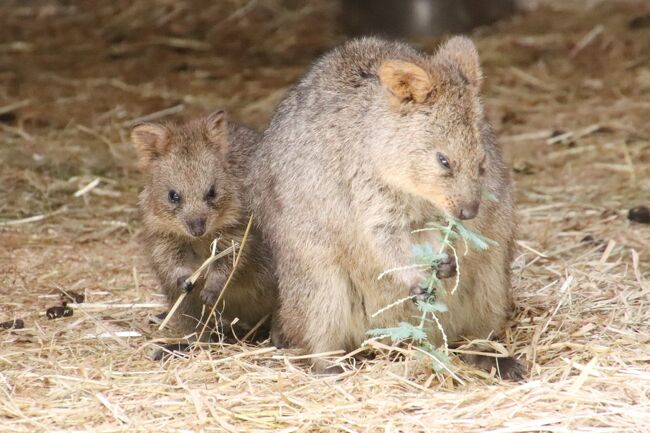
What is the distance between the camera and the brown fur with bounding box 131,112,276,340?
18.9 feet

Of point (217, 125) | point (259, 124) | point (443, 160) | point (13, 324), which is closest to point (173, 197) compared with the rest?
point (217, 125)

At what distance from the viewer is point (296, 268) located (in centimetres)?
534

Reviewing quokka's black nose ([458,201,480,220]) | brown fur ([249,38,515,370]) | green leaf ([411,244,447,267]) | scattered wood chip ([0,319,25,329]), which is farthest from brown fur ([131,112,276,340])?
quokka's black nose ([458,201,480,220])

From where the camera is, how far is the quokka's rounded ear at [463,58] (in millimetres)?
5031

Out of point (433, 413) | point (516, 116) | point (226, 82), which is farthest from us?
point (226, 82)

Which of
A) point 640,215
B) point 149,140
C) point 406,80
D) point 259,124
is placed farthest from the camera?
point 259,124

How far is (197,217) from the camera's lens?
18.6ft

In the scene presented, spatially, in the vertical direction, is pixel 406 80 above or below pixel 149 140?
above

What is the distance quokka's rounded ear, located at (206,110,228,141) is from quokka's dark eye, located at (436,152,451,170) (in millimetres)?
1609

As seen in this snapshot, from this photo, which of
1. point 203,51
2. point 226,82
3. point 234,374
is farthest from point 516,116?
point 234,374

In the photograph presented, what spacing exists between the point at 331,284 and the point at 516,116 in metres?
4.44

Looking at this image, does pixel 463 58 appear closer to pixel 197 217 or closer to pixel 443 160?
pixel 443 160

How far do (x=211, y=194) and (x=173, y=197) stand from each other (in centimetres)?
20

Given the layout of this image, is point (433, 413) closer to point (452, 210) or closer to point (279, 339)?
point (452, 210)
